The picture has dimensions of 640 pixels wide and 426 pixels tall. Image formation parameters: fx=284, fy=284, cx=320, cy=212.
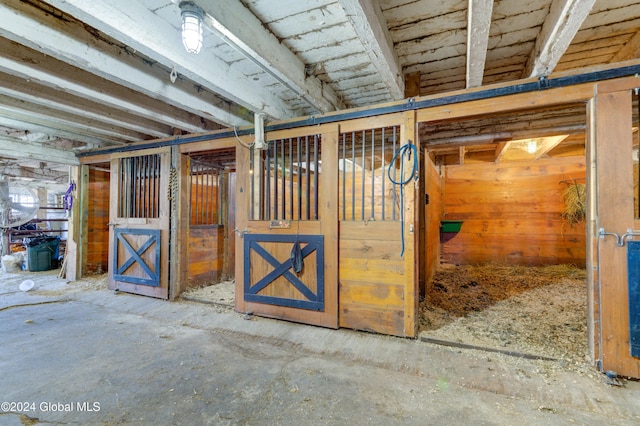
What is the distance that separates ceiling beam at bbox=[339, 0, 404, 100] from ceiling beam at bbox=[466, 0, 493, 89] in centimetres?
45

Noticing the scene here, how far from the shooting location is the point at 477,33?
1464 millimetres

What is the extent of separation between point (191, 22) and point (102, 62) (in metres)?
1.06

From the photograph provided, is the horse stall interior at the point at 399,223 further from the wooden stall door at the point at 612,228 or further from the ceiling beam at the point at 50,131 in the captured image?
the ceiling beam at the point at 50,131

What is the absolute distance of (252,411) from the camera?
1454 millimetres

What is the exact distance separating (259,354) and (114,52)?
2365 millimetres

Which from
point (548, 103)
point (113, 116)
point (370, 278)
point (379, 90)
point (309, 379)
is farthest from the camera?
point (113, 116)

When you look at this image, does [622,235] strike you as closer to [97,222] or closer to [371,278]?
[371,278]

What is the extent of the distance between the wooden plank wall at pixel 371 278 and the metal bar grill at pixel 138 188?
2683 mm

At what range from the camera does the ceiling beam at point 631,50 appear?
5.97 ft

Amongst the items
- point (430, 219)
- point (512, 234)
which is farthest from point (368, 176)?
point (512, 234)

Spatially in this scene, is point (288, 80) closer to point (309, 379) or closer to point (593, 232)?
point (309, 379)

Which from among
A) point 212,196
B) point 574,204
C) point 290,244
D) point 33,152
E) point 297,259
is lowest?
point 297,259

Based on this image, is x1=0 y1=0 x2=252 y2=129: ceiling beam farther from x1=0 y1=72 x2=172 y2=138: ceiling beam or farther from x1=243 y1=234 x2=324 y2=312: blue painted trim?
x1=243 y1=234 x2=324 y2=312: blue painted trim

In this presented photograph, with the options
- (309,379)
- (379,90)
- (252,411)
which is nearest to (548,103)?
(379,90)
